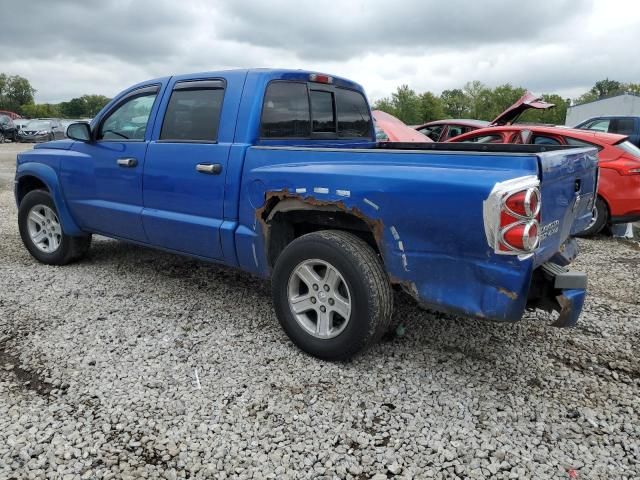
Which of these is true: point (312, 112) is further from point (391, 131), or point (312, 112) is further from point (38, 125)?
point (38, 125)

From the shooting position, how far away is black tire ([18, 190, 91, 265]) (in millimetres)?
5195

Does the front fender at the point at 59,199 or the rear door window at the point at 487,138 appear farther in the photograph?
the rear door window at the point at 487,138

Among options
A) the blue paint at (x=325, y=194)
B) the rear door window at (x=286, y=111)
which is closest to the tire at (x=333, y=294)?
the blue paint at (x=325, y=194)

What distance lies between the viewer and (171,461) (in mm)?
2395

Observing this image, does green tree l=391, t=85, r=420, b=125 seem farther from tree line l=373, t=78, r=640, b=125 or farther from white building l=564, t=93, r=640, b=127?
white building l=564, t=93, r=640, b=127

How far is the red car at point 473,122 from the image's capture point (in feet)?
24.8

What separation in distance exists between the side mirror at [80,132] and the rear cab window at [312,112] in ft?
6.38

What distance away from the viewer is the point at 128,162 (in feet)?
14.1

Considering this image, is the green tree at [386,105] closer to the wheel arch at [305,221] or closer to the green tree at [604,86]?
the green tree at [604,86]

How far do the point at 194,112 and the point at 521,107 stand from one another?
5.51m

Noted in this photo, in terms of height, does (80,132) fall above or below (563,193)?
above

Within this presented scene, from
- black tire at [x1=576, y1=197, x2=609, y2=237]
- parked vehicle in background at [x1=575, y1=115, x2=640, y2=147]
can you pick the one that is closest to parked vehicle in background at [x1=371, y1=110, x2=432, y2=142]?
black tire at [x1=576, y1=197, x2=609, y2=237]

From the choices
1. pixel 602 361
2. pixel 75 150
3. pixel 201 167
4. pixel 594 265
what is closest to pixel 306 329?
pixel 201 167

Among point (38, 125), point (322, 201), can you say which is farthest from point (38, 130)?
point (322, 201)
